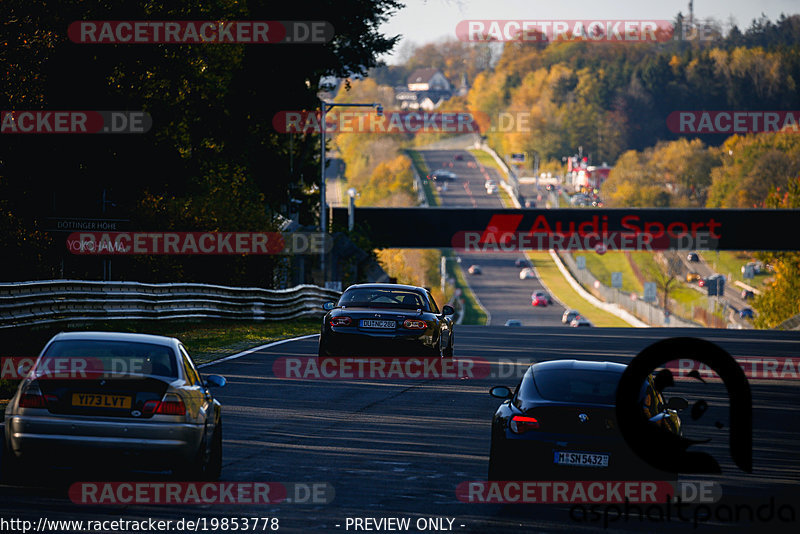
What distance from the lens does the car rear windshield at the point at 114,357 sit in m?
10.2

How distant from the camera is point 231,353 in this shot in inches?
926

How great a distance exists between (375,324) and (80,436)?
10.7m

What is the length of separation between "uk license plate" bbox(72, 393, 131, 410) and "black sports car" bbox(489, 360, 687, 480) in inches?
126

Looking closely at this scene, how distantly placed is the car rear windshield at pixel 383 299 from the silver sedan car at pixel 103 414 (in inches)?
420

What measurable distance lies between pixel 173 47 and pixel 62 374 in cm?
3094

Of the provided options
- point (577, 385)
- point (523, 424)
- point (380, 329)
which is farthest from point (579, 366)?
point (380, 329)

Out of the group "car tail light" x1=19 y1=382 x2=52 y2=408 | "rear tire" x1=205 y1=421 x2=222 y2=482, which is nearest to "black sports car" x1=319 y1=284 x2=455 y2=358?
"rear tire" x1=205 y1=421 x2=222 y2=482

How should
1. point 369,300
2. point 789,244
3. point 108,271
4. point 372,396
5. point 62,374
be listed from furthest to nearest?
point 789,244
point 108,271
point 369,300
point 372,396
point 62,374

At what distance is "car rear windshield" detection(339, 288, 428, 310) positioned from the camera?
21094 millimetres

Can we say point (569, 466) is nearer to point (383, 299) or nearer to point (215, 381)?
point (215, 381)

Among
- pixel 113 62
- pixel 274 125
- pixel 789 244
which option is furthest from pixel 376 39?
pixel 789 244

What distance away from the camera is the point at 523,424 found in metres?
10.6

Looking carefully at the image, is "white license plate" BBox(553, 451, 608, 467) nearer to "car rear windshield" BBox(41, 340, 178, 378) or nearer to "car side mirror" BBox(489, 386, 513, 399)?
"car side mirror" BBox(489, 386, 513, 399)

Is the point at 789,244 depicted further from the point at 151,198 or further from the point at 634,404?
the point at 634,404
